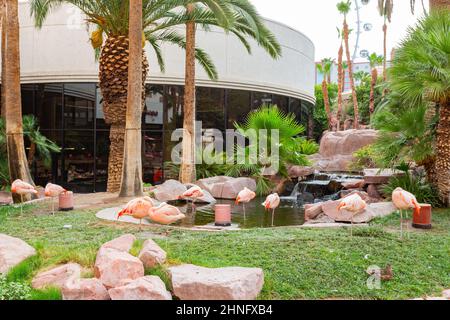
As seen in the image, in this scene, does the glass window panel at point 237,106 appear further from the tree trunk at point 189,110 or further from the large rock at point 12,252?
the large rock at point 12,252

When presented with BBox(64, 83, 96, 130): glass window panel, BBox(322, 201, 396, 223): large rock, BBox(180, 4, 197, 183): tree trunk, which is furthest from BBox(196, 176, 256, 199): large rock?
BBox(64, 83, 96, 130): glass window panel

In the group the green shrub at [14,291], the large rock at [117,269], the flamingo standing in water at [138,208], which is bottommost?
the green shrub at [14,291]

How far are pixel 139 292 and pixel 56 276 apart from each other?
1.30 metres

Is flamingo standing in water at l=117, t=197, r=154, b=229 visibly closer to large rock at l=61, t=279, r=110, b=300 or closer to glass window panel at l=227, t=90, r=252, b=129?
large rock at l=61, t=279, r=110, b=300

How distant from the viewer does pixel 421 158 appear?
977 centimetres

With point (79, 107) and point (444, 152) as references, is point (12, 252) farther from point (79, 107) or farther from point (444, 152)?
point (79, 107)

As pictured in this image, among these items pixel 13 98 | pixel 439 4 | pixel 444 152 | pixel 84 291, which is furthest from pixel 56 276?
pixel 439 4

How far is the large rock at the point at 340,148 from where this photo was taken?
20219mm

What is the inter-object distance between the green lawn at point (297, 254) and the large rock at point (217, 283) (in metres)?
0.26

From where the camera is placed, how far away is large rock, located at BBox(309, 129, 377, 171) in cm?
2022

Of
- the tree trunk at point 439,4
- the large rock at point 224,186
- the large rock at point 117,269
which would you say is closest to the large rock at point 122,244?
the large rock at point 117,269

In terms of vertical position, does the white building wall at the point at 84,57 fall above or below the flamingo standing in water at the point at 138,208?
above

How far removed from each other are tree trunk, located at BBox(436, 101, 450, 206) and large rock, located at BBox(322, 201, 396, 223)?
1.33 m
